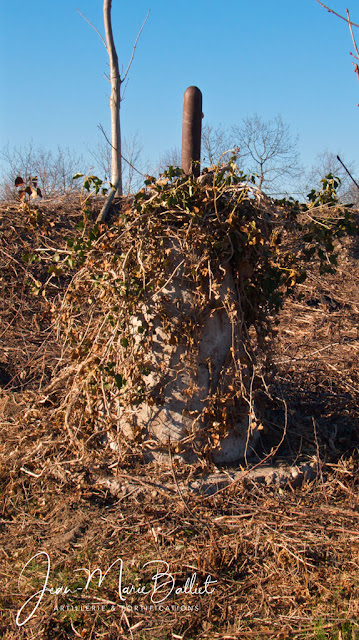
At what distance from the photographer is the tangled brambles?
3340mm

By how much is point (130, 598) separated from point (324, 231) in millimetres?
2588

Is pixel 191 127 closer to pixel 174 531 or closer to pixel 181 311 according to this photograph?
pixel 181 311

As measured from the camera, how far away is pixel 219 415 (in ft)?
11.5

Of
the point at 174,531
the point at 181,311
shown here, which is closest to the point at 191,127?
the point at 181,311

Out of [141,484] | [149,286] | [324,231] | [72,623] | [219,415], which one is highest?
[324,231]

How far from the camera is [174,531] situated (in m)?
2.85

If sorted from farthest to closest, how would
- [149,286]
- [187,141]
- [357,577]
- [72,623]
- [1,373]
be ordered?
[1,373]
[187,141]
[149,286]
[357,577]
[72,623]

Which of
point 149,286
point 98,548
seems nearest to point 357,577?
point 98,548

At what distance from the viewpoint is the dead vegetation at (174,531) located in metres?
2.29

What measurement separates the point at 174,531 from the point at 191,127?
8.44 feet

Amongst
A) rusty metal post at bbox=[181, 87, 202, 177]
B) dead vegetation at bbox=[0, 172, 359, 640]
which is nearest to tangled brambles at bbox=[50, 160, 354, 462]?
dead vegetation at bbox=[0, 172, 359, 640]

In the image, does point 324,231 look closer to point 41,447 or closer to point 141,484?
point 141,484

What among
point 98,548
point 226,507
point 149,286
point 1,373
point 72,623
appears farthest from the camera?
point 1,373

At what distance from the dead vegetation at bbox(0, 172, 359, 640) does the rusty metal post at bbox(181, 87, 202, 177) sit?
79 cm
